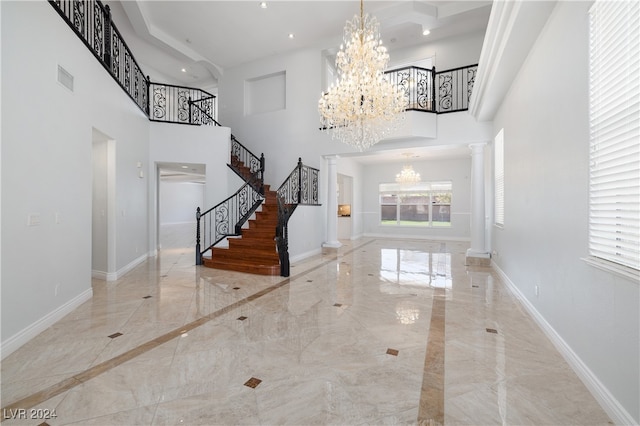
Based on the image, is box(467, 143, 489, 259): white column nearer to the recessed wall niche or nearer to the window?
the window

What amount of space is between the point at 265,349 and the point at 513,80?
16.3 ft

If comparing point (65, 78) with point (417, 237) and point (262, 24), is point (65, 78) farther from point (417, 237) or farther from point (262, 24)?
point (417, 237)

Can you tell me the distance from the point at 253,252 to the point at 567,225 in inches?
198

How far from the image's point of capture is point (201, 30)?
25.7ft

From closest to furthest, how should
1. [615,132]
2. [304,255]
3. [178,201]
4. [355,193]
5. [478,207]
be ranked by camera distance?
[615,132] < [478,207] < [304,255] < [355,193] < [178,201]

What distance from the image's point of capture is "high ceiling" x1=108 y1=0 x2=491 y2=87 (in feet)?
22.6

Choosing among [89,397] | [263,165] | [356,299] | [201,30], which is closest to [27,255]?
[89,397]

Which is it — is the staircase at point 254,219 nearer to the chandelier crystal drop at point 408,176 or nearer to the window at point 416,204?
the chandelier crystal drop at point 408,176

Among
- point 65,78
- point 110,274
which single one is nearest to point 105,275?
point 110,274

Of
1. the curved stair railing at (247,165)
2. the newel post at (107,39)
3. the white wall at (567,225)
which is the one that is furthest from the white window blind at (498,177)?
the newel post at (107,39)

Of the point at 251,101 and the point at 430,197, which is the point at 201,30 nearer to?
the point at 251,101

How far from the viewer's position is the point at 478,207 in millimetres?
6547

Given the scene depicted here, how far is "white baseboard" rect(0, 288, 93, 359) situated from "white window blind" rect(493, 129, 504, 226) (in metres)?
6.88

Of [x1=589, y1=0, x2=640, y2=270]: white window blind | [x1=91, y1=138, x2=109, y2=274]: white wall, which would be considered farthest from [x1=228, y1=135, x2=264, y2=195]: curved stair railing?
[x1=589, y1=0, x2=640, y2=270]: white window blind
